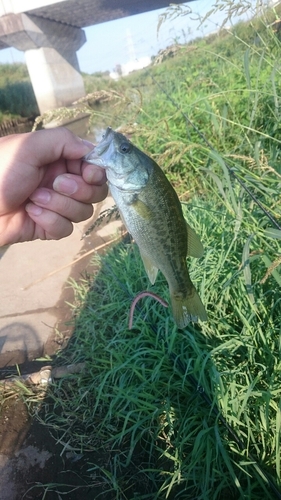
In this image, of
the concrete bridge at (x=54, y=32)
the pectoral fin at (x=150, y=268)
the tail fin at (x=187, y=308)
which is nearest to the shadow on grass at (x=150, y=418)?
the tail fin at (x=187, y=308)

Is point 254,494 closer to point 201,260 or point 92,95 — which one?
point 201,260

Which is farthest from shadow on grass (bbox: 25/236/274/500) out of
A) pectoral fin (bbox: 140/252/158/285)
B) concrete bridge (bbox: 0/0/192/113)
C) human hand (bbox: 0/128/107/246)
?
concrete bridge (bbox: 0/0/192/113)

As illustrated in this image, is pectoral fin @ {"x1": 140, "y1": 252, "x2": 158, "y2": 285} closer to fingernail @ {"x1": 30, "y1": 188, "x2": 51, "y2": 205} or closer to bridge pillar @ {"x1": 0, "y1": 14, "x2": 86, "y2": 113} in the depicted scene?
fingernail @ {"x1": 30, "y1": 188, "x2": 51, "y2": 205}

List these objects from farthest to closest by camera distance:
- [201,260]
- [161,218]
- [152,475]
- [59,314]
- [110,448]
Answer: [59,314] → [201,260] → [110,448] → [152,475] → [161,218]

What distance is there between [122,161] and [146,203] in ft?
0.56

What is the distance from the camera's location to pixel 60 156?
1.70 m

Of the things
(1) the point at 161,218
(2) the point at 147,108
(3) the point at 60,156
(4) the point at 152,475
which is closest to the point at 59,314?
(4) the point at 152,475

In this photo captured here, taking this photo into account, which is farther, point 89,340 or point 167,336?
point 89,340

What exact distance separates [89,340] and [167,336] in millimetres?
830

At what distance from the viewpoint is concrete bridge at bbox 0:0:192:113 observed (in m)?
20.3

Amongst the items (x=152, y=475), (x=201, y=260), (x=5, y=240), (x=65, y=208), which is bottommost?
(x=152, y=475)

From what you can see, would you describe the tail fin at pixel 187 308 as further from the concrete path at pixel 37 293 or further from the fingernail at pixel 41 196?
the concrete path at pixel 37 293

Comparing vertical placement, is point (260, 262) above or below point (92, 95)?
below

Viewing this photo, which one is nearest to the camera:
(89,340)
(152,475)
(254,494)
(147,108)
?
(254,494)
